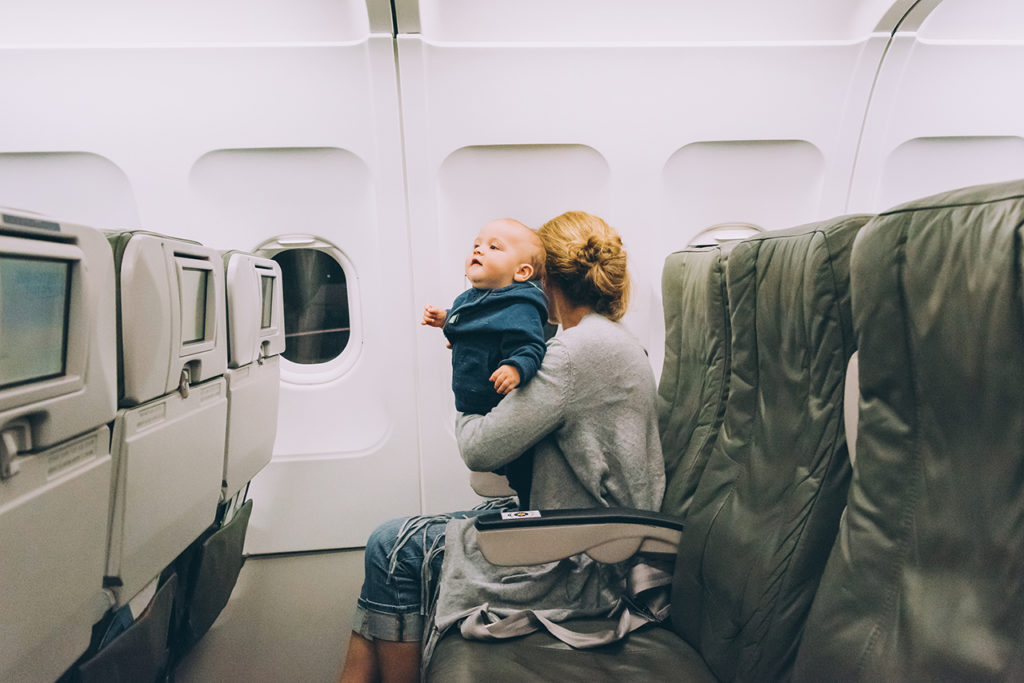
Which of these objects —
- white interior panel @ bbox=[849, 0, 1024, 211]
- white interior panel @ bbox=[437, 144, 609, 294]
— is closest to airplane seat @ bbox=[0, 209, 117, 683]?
white interior panel @ bbox=[437, 144, 609, 294]

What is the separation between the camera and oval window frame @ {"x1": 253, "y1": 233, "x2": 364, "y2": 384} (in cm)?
294

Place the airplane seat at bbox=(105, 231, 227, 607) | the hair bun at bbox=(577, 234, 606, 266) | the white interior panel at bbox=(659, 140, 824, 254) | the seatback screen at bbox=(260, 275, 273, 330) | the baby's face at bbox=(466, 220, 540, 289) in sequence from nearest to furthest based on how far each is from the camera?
the airplane seat at bbox=(105, 231, 227, 607)
the hair bun at bbox=(577, 234, 606, 266)
the baby's face at bbox=(466, 220, 540, 289)
the seatback screen at bbox=(260, 275, 273, 330)
the white interior panel at bbox=(659, 140, 824, 254)

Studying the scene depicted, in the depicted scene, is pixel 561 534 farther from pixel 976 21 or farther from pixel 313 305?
pixel 976 21

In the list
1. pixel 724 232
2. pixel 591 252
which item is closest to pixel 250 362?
pixel 591 252

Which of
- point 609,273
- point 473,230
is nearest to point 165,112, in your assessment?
point 473,230

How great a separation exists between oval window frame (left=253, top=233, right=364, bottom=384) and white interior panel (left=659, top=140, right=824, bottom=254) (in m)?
1.63

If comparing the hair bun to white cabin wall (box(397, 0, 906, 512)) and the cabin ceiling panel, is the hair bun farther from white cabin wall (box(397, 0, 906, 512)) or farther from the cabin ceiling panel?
the cabin ceiling panel

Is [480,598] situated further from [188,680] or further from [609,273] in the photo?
[188,680]

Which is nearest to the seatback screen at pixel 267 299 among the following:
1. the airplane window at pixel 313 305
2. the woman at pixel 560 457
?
the airplane window at pixel 313 305

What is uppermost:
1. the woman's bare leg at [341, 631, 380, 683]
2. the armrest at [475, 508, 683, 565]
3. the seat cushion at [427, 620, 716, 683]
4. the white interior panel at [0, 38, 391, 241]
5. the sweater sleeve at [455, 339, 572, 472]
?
the white interior panel at [0, 38, 391, 241]

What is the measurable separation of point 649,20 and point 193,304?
222cm

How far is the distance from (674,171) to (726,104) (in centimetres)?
37

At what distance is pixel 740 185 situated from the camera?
115 inches

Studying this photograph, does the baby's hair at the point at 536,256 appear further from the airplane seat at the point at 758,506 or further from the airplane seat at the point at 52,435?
the airplane seat at the point at 52,435
